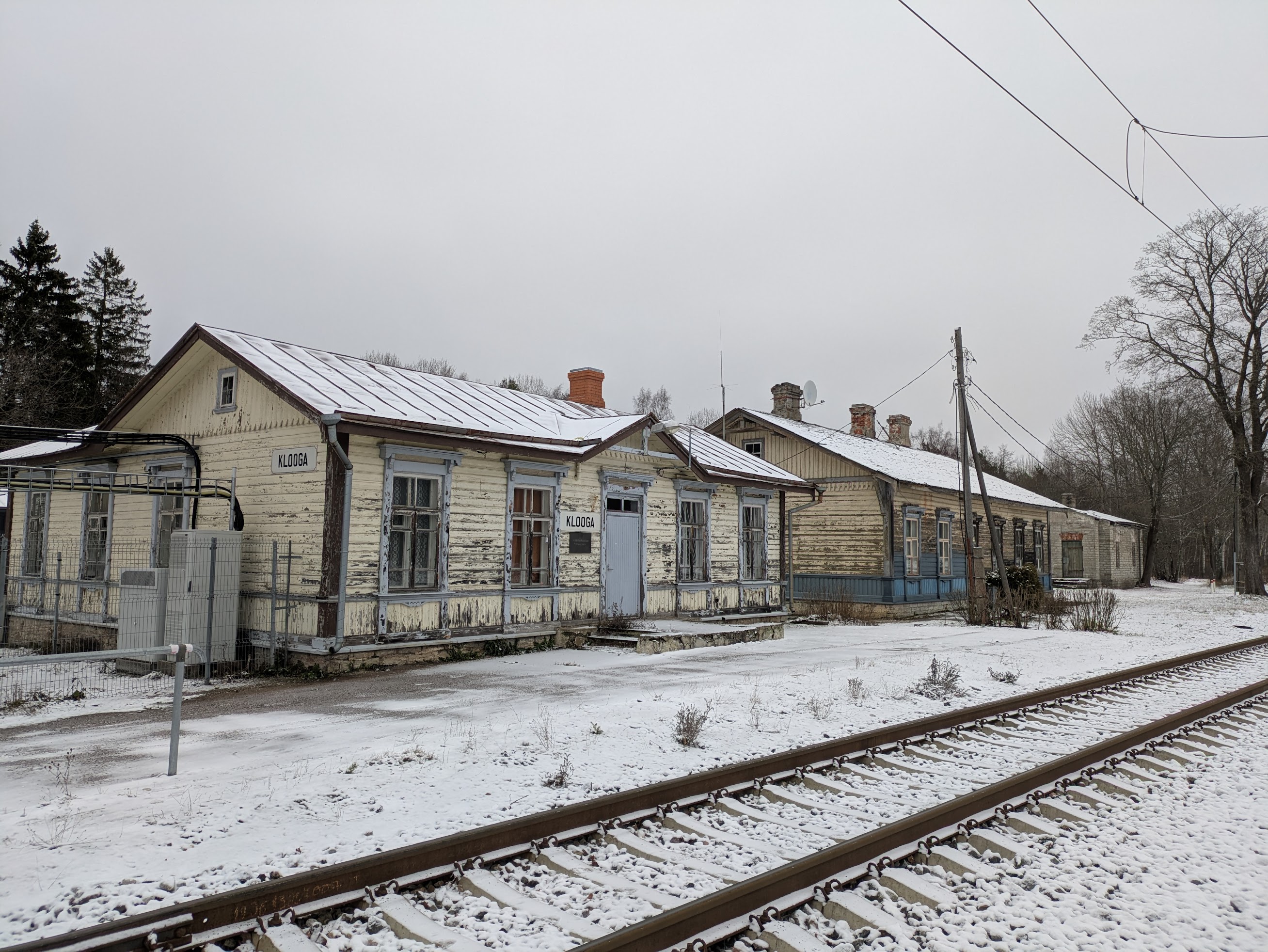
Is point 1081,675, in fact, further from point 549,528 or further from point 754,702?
point 549,528

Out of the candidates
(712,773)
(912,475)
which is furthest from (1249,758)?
(912,475)

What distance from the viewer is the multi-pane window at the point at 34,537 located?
17.0 meters

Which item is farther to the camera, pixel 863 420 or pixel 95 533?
pixel 863 420

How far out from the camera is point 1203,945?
12.3ft

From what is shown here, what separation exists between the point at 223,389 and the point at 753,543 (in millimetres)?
11849

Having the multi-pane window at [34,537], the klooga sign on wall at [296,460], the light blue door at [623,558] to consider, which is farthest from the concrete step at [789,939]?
the multi-pane window at [34,537]

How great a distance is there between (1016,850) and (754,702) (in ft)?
13.0

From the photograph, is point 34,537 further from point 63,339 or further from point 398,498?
point 63,339

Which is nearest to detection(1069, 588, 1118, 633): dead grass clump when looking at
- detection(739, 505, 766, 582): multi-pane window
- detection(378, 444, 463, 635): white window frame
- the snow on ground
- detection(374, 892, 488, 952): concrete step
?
the snow on ground

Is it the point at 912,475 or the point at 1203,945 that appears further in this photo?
the point at 912,475

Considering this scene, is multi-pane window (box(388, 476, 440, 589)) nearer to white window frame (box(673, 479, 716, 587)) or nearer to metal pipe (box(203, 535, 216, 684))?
metal pipe (box(203, 535, 216, 684))

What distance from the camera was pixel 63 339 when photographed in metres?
35.5

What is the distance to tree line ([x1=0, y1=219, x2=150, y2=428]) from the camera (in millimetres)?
31047

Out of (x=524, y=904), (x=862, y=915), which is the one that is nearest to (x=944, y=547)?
Result: (x=862, y=915)
